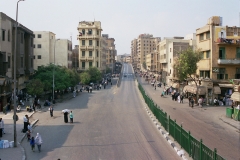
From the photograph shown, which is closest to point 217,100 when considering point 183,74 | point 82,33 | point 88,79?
point 183,74

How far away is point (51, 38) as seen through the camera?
225ft

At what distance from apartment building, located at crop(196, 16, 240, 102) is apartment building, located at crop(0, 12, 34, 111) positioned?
2387cm

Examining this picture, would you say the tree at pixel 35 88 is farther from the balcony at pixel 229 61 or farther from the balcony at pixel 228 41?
the balcony at pixel 228 41

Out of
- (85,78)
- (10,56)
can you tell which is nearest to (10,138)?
(10,56)

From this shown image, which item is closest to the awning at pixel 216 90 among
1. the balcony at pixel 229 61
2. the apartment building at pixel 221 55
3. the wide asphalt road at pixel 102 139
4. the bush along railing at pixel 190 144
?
the apartment building at pixel 221 55

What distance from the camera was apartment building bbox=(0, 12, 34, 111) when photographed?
32.2 meters

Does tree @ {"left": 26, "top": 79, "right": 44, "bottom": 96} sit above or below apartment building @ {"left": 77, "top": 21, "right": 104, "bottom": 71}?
below

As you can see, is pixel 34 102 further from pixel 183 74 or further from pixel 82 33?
pixel 82 33

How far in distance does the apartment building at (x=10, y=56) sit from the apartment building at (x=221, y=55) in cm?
2387

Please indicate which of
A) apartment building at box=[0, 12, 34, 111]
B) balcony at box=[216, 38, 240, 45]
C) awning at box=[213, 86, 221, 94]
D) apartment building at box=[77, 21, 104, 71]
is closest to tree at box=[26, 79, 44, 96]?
apartment building at box=[0, 12, 34, 111]

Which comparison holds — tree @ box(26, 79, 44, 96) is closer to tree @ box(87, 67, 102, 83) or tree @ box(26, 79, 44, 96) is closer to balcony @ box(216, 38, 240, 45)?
balcony @ box(216, 38, 240, 45)

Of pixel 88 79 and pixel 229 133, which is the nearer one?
pixel 229 133

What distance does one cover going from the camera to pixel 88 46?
82.7 meters

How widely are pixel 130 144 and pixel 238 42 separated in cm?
2477
